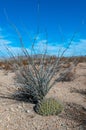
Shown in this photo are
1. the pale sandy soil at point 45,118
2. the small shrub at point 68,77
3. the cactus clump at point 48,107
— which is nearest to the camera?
the pale sandy soil at point 45,118

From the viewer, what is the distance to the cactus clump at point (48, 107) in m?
6.02

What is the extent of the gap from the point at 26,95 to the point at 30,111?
0.88 meters

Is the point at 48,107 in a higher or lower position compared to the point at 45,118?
higher

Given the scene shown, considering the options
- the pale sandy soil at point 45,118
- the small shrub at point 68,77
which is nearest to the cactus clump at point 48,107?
the pale sandy soil at point 45,118

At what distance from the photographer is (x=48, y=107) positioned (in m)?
6.07

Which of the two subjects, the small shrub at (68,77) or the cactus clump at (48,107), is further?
the small shrub at (68,77)

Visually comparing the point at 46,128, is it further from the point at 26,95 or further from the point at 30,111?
the point at 26,95

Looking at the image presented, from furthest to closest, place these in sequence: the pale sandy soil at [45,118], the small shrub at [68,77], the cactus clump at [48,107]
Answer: the small shrub at [68,77], the cactus clump at [48,107], the pale sandy soil at [45,118]

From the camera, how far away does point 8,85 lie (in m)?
9.09

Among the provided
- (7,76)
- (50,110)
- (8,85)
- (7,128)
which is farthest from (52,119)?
(7,76)

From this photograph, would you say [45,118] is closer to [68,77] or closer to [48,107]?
[48,107]

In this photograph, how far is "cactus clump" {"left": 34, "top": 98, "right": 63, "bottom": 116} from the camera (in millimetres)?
6023

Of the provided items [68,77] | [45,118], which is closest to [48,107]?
[45,118]

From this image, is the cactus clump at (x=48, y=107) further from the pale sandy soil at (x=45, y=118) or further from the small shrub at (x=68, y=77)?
the small shrub at (x=68, y=77)
